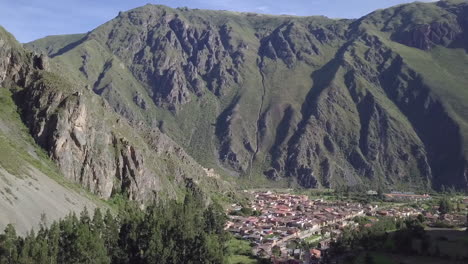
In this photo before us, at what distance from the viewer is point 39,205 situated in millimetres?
76875

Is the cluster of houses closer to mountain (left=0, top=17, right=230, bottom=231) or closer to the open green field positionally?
the open green field

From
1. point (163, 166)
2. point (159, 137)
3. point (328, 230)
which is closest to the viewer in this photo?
point (328, 230)

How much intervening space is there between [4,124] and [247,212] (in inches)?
3219

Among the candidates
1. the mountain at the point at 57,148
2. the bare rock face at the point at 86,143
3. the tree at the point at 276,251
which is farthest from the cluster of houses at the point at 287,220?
the bare rock face at the point at 86,143

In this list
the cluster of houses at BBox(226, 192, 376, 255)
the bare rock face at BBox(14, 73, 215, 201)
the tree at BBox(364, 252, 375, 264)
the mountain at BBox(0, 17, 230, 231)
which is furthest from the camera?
the cluster of houses at BBox(226, 192, 376, 255)

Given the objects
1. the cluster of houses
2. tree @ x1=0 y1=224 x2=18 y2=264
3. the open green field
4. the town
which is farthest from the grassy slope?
the cluster of houses

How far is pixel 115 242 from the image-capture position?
221 ft

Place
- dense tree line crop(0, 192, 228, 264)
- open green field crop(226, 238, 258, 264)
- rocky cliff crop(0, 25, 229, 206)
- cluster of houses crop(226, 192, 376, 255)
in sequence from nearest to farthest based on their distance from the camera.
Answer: dense tree line crop(0, 192, 228, 264) → open green field crop(226, 238, 258, 264) → rocky cliff crop(0, 25, 229, 206) → cluster of houses crop(226, 192, 376, 255)

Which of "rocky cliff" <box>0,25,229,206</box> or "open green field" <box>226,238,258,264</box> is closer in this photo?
"open green field" <box>226,238,258,264</box>

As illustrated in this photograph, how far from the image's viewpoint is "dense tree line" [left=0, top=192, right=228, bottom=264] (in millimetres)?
52531

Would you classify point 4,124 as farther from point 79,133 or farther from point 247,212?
point 247,212

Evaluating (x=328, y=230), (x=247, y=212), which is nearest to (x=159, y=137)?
(x=247, y=212)

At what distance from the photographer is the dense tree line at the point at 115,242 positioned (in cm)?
5253

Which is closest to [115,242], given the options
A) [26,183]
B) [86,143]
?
[26,183]
